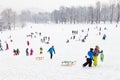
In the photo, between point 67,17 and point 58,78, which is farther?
point 67,17

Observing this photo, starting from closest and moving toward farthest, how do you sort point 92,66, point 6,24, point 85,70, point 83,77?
point 83,77, point 85,70, point 92,66, point 6,24

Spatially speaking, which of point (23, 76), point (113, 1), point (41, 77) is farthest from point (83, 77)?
point (113, 1)

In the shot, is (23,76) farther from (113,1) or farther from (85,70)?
(113,1)

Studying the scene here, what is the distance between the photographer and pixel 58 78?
14.0 metres

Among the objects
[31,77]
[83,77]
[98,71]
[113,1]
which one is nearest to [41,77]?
[31,77]

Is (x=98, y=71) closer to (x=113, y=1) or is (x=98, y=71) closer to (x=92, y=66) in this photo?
(x=92, y=66)

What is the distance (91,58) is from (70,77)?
2859 mm

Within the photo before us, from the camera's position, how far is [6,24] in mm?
119250

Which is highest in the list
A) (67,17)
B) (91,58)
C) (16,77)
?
(67,17)

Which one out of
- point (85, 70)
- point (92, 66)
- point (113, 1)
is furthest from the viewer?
point (113, 1)

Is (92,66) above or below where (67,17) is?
below

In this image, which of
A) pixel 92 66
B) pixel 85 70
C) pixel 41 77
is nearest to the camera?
pixel 41 77

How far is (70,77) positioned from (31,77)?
2.61 meters

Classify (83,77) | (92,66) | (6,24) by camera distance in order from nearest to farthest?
(83,77)
(92,66)
(6,24)
